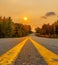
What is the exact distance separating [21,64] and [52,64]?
1.11m

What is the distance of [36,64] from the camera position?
8734mm

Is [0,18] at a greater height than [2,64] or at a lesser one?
greater

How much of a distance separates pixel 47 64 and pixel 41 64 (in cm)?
29

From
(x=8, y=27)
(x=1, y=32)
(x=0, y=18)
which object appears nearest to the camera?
(x=1, y=32)

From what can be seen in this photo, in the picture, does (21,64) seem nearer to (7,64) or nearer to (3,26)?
(7,64)

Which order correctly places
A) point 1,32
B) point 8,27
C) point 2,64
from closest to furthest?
1. point 2,64
2. point 1,32
3. point 8,27

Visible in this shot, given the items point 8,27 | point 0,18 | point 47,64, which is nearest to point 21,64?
point 47,64

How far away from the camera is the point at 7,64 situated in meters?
8.41

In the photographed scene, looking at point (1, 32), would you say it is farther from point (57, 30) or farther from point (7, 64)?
point (7, 64)

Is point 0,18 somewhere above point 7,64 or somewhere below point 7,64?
above

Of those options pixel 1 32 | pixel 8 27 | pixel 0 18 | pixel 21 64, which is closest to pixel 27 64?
pixel 21 64

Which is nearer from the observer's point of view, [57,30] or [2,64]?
[2,64]

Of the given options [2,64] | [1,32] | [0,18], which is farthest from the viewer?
[0,18]

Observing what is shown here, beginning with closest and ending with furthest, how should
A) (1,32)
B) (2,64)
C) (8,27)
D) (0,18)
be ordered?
(2,64), (1,32), (8,27), (0,18)
